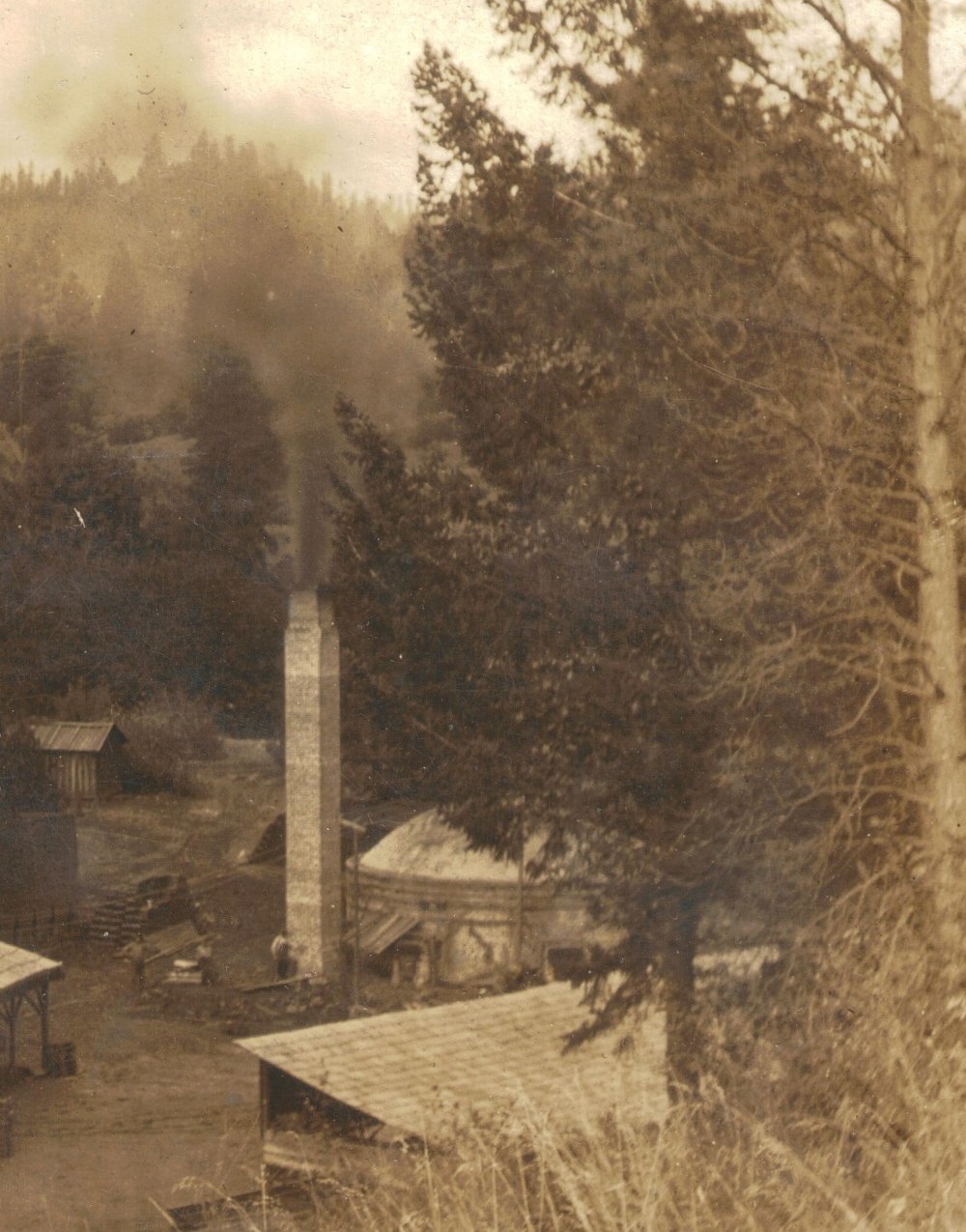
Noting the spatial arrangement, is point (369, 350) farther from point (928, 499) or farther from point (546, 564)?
point (928, 499)

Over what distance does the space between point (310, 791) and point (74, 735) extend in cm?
83

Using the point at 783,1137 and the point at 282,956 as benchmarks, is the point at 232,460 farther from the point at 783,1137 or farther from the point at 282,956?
the point at 783,1137

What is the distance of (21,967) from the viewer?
4.05 metres

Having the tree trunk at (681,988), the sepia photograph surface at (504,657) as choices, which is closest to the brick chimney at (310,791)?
the sepia photograph surface at (504,657)

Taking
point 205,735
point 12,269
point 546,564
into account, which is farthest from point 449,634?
point 12,269

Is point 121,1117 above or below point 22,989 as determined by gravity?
below

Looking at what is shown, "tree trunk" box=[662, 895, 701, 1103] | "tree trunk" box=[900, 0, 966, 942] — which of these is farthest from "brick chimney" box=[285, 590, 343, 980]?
"tree trunk" box=[900, 0, 966, 942]

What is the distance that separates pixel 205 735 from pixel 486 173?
2179 millimetres

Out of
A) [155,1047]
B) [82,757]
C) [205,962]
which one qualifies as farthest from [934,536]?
[155,1047]

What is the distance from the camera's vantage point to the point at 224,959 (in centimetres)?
413

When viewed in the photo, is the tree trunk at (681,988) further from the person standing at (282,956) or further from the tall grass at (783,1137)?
the person standing at (282,956)

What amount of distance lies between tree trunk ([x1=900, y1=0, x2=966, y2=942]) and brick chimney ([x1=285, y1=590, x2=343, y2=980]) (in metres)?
2.18

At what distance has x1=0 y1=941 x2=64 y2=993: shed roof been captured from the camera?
4016 millimetres

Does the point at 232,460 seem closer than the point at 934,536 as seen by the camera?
Yes
